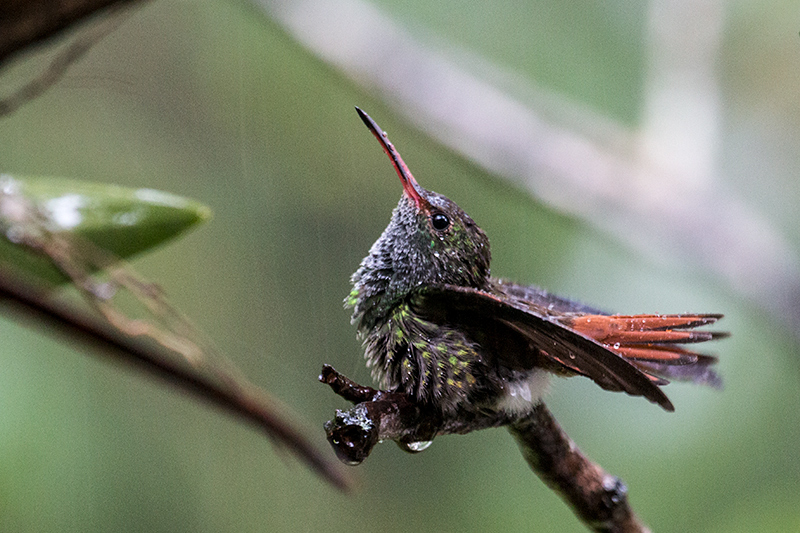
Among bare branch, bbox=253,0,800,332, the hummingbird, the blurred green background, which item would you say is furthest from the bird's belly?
bare branch, bbox=253,0,800,332

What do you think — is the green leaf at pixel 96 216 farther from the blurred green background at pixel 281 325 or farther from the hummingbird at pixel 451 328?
the blurred green background at pixel 281 325

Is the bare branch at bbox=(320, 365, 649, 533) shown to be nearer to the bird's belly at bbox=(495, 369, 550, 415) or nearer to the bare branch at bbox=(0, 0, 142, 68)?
the bird's belly at bbox=(495, 369, 550, 415)

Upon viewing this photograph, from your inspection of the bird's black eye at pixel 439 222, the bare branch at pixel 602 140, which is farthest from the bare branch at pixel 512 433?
the bare branch at pixel 602 140

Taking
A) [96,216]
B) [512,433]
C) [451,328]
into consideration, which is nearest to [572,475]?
[512,433]

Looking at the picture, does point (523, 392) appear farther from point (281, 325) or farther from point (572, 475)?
point (281, 325)

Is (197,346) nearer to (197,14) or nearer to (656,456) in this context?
(656,456)

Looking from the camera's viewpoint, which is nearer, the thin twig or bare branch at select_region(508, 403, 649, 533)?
the thin twig

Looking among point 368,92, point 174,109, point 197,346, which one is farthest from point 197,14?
point 197,346
